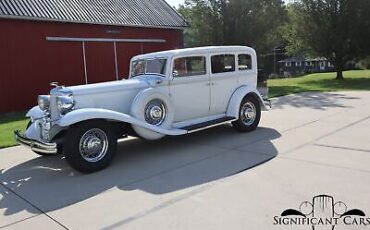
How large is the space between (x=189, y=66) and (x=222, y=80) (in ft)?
2.95

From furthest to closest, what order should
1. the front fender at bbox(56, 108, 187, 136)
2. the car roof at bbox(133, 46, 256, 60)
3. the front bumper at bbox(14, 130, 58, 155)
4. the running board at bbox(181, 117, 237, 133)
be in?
1. the car roof at bbox(133, 46, 256, 60)
2. the running board at bbox(181, 117, 237, 133)
3. the front bumper at bbox(14, 130, 58, 155)
4. the front fender at bbox(56, 108, 187, 136)

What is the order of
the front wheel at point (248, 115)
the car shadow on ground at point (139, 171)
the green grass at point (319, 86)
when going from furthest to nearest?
the green grass at point (319, 86) → the front wheel at point (248, 115) → the car shadow on ground at point (139, 171)

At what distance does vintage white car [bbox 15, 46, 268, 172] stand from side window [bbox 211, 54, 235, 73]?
0.02 meters

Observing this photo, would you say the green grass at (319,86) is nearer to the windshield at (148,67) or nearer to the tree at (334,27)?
the tree at (334,27)

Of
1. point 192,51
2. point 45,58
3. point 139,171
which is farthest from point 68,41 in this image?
point 139,171

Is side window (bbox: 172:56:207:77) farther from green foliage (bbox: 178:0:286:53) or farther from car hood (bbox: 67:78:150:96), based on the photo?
Result: green foliage (bbox: 178:0:286:53)

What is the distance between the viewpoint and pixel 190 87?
7.93m

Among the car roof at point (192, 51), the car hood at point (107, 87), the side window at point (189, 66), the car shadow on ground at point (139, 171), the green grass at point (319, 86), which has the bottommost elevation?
the car shadow on ground at point (139, 171)

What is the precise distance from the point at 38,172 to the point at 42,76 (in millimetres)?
9987

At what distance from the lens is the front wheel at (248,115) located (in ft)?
28.6

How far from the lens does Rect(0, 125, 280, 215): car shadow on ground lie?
5.41 metres

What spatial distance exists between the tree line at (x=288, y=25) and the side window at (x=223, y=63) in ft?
43.8

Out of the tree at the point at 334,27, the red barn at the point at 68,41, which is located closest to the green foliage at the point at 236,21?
the tree at the point at 334,27

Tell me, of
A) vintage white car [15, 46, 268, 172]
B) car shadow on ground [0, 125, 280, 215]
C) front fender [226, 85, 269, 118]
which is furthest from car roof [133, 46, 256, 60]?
car shadow on ground [0, 125, 280, 215]
